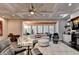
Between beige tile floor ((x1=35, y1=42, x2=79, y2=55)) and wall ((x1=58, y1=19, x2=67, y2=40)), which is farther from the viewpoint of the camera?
wall ((x1=58, y1=19, x2=67, y2=40))

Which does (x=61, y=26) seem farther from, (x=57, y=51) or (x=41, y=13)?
(x=57, y=51)

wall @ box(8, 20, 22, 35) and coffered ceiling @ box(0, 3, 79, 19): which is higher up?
coffered ceiling @ box(0, 3, 79, 19)

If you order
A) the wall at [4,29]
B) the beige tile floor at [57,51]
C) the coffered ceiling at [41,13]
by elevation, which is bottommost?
the beige tile floor at [57,51]

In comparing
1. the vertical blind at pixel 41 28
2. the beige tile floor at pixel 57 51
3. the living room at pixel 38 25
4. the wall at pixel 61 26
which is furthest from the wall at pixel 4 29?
the wall at pixel 61 26

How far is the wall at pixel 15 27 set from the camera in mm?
2171

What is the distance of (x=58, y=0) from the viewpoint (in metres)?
1.21

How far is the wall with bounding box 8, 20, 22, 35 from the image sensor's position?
2.17 m

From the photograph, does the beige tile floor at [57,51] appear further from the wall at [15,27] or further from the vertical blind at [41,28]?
the wall at [15,27]

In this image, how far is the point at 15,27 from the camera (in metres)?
2.32

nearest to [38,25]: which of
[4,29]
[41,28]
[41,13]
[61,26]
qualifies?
[41,28]

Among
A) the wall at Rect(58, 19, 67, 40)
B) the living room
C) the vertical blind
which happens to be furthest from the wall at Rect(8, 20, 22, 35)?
the wall at Rect(58, 19, 67, 40)

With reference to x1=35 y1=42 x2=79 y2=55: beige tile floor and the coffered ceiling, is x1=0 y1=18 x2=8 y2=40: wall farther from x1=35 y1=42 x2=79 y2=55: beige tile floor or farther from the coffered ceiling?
A: x1=35 y1=42 x2=79 y2=55: beige tile floor

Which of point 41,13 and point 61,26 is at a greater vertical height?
point 41,13
